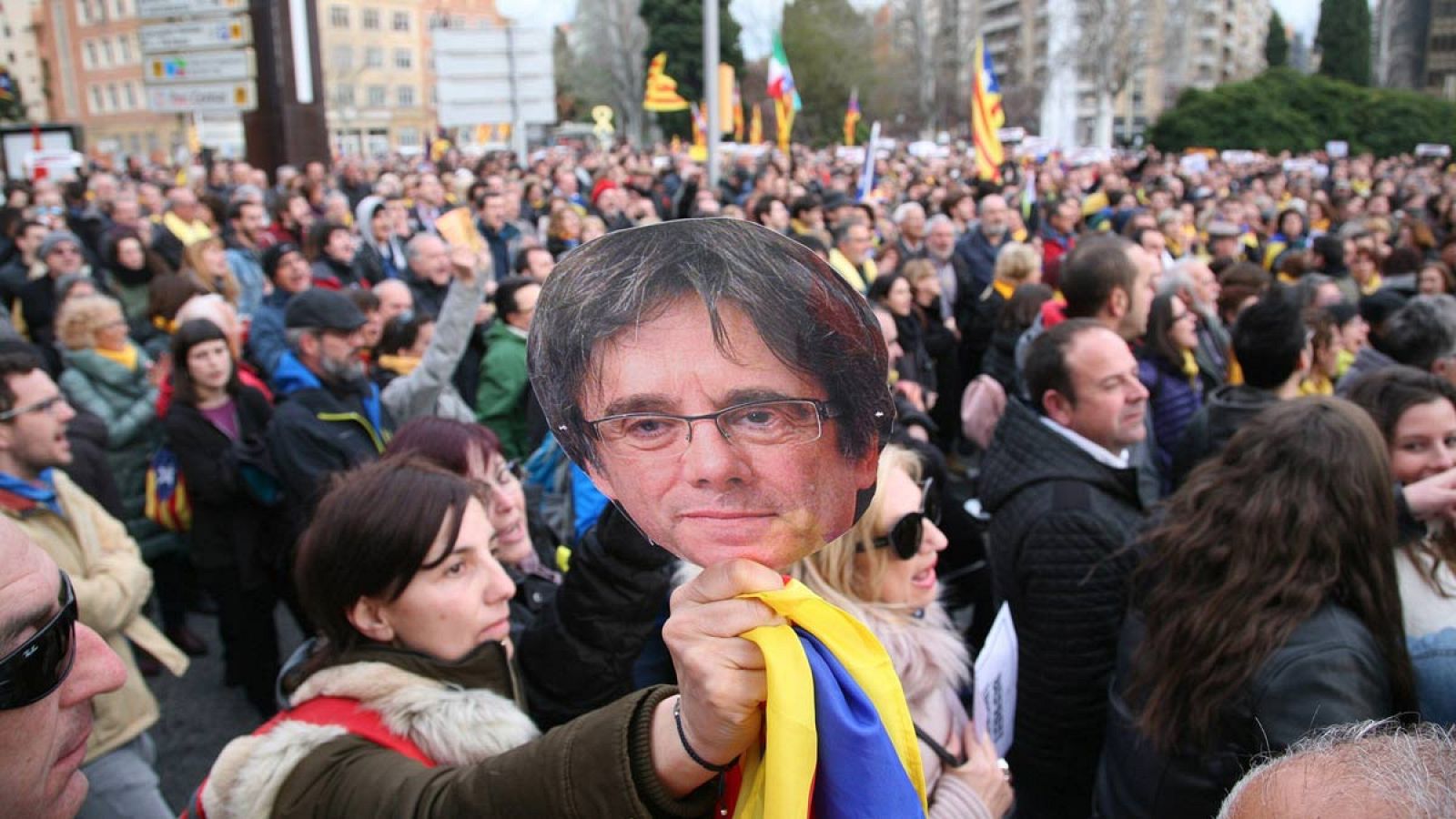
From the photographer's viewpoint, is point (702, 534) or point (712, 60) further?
point (712, 60)

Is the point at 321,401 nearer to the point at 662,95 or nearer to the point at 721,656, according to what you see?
the point at 721,656

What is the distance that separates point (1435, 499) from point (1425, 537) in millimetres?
99

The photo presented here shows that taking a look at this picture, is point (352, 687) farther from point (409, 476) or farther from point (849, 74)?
point (849, 74)

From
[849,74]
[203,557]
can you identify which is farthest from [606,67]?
[203,557]

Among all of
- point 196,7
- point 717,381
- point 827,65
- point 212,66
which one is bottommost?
point 717,381

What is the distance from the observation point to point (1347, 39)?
53.1m

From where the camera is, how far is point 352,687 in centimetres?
173

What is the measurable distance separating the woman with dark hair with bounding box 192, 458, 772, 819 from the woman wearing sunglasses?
684mm

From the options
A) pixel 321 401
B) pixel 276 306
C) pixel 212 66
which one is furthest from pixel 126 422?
pixel 212 66

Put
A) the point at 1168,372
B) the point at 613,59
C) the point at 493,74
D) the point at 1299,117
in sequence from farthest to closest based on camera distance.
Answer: the point at 613,59 < the point at 1299,117 < the point at 493,74 < the point at 1168,372

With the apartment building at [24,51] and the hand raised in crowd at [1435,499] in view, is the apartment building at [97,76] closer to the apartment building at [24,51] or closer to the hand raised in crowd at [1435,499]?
the apartment building at [24,51]

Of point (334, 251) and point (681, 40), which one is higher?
point (681, 40)

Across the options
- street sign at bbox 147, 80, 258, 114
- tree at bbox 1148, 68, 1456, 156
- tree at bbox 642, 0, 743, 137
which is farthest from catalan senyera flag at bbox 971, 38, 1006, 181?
tree at bbox 642, 0, 743, 137

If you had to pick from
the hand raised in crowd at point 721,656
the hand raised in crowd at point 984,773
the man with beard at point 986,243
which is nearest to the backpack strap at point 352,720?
the hand raised in crowd at point 721,656
